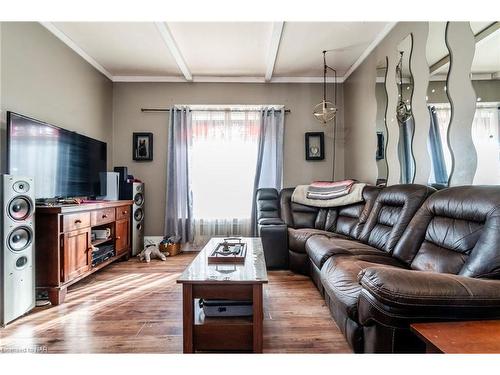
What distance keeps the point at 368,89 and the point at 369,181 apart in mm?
1171

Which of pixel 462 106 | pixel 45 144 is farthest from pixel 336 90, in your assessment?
pixel 45 144

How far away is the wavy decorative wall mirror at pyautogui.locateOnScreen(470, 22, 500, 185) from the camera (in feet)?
5.61

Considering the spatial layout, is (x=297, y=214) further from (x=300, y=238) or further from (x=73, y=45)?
(x=73, y=45)

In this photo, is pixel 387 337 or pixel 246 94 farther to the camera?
pixel 246 94

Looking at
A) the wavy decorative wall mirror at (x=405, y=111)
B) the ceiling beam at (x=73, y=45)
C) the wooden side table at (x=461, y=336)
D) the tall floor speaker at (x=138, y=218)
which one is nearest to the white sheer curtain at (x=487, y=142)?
the wavy decorative wall mirror at (x=405, y=111)

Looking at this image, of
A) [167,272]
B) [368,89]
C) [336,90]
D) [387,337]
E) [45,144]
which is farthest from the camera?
[336,90]

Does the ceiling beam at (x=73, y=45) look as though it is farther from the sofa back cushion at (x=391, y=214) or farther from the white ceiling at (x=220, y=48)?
the sofa back cushion at (x=391, y=214)

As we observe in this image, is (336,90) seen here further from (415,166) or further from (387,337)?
(387,337)

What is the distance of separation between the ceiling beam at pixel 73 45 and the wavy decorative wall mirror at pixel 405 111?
139 inches

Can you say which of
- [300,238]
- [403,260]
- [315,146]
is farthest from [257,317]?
[315,146]

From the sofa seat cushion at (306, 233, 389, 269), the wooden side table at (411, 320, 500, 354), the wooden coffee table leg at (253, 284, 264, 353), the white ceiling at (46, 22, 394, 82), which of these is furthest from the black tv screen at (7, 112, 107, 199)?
the wooden side table at (411, 320, 500, 354)

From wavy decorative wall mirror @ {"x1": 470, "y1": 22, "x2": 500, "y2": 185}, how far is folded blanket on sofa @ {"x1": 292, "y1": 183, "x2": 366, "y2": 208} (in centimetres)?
131

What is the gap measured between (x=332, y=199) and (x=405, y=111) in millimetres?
1226

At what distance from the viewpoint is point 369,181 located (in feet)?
11.6
